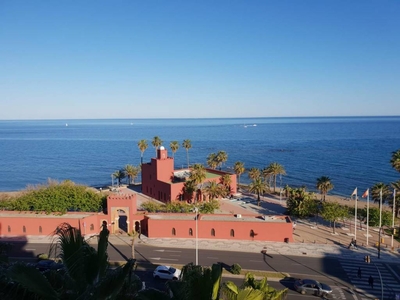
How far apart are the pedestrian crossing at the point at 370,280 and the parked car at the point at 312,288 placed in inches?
103

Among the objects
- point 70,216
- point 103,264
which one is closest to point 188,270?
point 103,264

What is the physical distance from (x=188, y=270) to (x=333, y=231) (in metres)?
39.5

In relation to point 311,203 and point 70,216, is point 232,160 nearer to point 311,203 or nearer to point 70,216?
point 311,203

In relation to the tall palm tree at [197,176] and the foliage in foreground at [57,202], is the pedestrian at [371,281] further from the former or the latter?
the foliage in foreground at [57,202]

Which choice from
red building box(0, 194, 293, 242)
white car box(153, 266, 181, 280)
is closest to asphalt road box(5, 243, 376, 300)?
white car box(153, 266, 181, 280)

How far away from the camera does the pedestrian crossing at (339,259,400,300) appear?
2572 cm

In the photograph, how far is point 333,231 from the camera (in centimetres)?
4147

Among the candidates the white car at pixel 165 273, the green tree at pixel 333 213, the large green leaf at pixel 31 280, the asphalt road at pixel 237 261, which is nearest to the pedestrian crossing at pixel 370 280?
the asphalt road at pixel 237 261

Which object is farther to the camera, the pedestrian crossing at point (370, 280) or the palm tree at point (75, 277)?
the pedestrian crossing at point (370, 280)

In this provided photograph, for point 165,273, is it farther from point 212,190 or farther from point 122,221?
point 212,190

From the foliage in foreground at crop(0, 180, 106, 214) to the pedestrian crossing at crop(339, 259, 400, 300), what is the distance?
1146 inches

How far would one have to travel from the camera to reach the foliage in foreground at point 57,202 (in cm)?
4062

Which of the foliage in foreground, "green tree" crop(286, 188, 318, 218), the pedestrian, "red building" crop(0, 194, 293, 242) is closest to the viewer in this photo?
the pedestrian

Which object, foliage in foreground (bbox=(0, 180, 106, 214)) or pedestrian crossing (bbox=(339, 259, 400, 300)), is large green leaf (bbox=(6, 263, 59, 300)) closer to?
pedestrian crossing (bbox=(339, 259, 400, 300))
